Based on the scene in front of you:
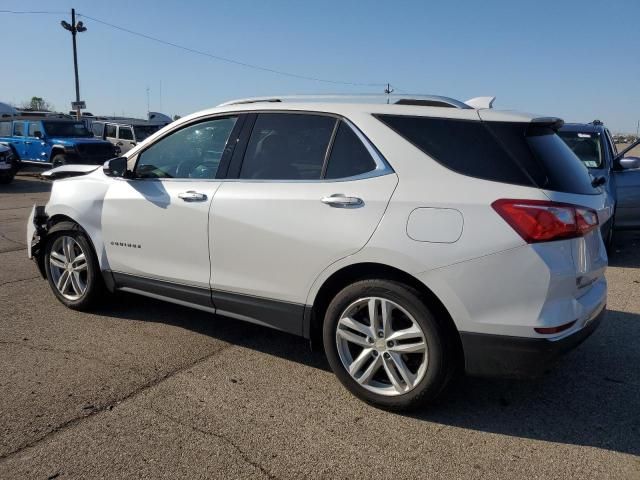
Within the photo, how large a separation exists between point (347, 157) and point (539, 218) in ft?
3.86

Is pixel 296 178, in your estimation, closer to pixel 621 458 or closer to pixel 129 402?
pixel 129 402

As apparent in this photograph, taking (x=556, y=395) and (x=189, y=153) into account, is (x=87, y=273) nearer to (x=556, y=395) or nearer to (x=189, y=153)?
(x=189, y=153)

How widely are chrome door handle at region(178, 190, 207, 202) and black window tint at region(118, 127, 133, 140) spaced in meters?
21.0

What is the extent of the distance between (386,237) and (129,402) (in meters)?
1.80

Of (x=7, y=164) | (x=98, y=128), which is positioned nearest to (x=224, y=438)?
(x=7, y=164)

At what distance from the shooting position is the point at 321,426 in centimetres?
305

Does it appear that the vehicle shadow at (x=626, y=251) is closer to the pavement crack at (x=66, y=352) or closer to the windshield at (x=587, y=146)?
the windshield at (x=587, y=146)

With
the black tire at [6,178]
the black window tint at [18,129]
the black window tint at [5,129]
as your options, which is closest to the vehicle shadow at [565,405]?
the black tire at [6,178]

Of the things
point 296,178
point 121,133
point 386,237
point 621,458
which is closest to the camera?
point 621,458

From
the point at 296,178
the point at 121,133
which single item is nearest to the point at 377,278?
the point at 296,178

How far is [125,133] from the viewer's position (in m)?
23.5

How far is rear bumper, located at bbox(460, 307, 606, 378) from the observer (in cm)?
280

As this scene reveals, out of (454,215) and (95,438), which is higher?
(454,215)

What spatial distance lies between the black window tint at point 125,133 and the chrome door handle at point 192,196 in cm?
2101
